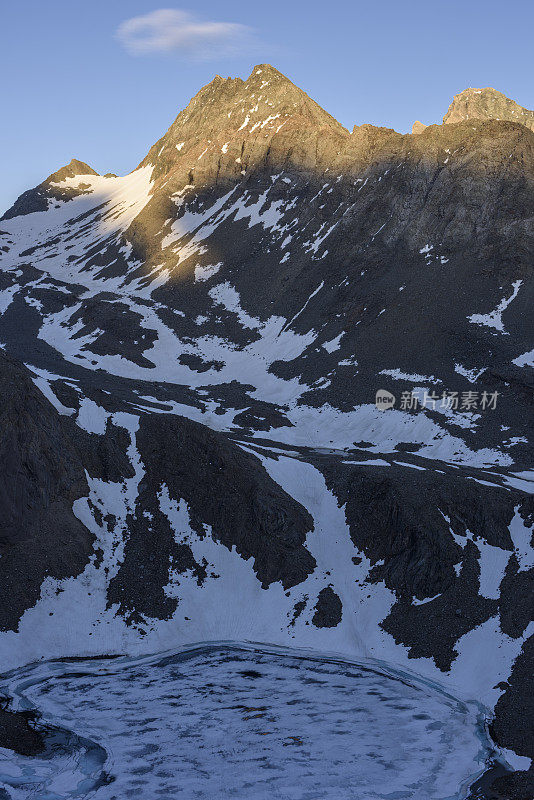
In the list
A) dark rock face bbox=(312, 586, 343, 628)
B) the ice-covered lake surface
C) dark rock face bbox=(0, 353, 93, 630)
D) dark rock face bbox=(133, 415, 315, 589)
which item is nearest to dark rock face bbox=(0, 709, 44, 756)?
the ice-covered lake surface

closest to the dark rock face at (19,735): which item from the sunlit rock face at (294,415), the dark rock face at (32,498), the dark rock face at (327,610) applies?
the sunlit rock face at (294,415)

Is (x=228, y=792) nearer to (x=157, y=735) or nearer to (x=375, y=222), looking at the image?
(x=157, y=735)

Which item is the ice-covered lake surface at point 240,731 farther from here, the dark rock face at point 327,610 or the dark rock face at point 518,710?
the dark rock face at point 327,610

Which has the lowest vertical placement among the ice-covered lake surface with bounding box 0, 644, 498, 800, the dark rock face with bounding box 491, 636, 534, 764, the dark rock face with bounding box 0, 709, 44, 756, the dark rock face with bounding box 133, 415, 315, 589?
the dark rock face with bounding box 0, 709, 44, 756

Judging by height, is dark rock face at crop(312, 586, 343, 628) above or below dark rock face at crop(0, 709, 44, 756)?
above

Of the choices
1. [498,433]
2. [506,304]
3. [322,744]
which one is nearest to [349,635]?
[322,744]

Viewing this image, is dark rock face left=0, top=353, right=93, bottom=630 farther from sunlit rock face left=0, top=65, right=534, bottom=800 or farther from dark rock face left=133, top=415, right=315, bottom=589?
dark rock face left=133, top=415, right=315, bottom=589
